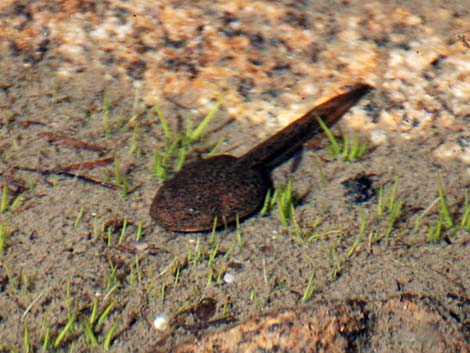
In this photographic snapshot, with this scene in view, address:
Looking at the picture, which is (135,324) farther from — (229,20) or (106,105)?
(229,20)

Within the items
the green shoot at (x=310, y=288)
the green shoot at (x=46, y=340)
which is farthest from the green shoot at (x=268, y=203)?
the green shoot at (x=46, y=340)

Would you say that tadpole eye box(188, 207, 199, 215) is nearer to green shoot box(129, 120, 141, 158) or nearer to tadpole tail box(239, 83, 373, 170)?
tadpole tail box(239, 83, 373, 170)

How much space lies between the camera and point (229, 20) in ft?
12.6

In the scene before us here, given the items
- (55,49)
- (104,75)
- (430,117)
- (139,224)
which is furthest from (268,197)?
(55,49)

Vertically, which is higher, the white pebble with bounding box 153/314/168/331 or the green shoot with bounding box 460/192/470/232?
the green shoot with bounding box 460/192/470/232

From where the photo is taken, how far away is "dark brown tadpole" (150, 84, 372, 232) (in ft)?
9.78

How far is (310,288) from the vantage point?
8.89 ft

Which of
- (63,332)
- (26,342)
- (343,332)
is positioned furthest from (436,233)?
(26,342)

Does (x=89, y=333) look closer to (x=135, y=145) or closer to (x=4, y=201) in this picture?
(x=4, y=201)

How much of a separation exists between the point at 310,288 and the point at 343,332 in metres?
0.33

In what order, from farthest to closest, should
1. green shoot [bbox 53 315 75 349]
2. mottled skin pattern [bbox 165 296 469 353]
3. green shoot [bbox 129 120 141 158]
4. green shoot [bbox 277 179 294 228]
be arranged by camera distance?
green shoot [bbox 129 120 141 158] < green shoot [bbox 277 179 294 228] < green shoot [bbox 53 315 75 349] < mottled skin pattern [bbox 165 296 469 353]

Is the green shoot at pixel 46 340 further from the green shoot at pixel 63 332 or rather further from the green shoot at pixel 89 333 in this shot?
the green shoot at pixel 89 333

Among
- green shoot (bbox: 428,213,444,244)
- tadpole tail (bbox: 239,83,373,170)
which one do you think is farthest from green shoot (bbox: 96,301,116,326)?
green shoot (bbox: 428,213,444,244)

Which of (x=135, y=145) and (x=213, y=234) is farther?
(x=135, y=145)
